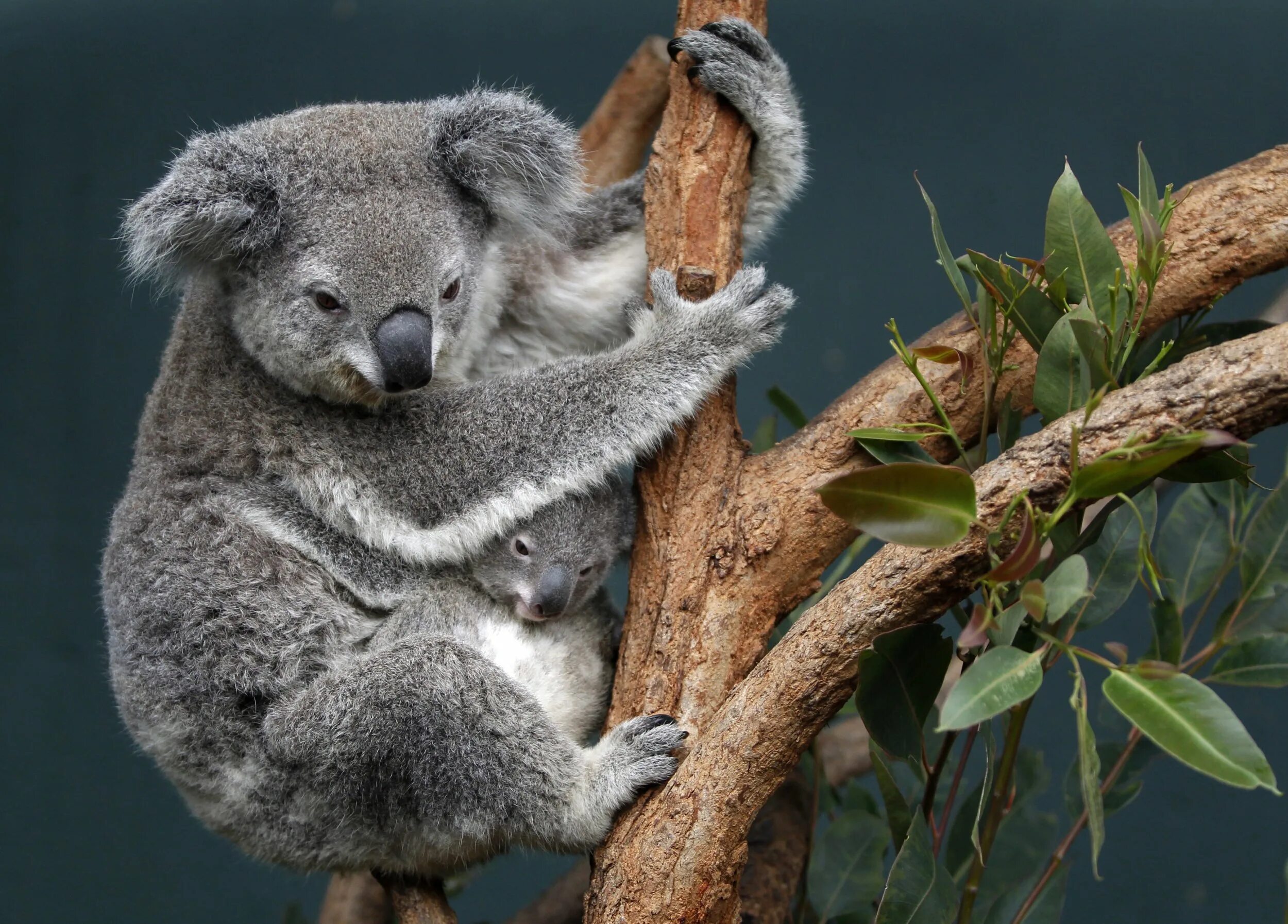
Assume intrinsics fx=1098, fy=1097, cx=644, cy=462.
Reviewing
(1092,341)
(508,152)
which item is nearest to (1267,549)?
(1092,341)

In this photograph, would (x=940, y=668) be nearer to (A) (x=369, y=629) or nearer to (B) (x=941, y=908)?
(B) (x=941, y=908)

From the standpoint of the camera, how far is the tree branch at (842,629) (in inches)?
52.6

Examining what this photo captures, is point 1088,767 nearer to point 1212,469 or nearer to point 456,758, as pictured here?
point 1212,469

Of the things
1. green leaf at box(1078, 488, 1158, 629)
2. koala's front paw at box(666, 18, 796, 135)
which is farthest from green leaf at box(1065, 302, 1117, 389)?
koala's front paw at box(666, 18, 796, 135)

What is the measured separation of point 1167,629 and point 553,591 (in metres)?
1.04

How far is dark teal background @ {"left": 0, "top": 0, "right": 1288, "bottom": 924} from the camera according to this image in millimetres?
3373

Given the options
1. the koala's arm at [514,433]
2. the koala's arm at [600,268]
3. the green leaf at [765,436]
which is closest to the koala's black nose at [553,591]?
the koala's arm at [514,433]

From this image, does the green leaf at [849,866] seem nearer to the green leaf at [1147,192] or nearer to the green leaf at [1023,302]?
the green leaf at [1023,302]

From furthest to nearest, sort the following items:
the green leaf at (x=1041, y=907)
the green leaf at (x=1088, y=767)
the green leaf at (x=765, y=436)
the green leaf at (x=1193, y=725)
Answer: the green leaf at (x=765, y=436), the green leaf at (x=1041, y=907), the green leaf at (x=1088, y=767), the green leaf at (x=1193, y=725)

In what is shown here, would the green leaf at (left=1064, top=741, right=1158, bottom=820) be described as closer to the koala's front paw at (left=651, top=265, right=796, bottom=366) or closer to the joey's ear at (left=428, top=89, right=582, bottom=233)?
the koala's front paw at (left=651, top=265, right=796, bottom=366)

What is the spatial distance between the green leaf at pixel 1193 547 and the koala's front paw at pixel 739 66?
3.51 ft

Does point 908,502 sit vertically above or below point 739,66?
below

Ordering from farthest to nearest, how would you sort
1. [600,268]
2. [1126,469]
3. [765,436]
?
[765,436] → [600,268] → [1126,469]

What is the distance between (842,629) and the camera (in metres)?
1.50
